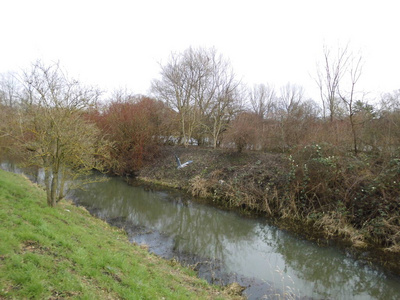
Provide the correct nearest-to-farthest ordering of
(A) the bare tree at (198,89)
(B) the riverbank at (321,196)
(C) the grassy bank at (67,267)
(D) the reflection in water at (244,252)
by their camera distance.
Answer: (C) the grassy bank at (67,267)
(D) the reflection in water at (244,252)
(B) the riverbank at (321,196)
(A) the bare tree at (198,89)

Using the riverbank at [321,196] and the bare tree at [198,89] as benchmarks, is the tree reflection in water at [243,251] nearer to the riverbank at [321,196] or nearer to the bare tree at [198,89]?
the riverbank at [321,196]

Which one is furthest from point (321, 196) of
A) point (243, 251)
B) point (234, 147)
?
point (234, 147)

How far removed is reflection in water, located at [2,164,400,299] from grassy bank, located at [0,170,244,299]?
1.38 metres

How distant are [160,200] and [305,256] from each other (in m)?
8.38

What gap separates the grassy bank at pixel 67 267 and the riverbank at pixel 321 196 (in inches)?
229

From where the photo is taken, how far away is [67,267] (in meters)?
3.90

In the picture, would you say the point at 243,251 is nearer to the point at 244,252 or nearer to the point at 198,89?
the point at 244,252

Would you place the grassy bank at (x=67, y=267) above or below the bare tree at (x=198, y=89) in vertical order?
below

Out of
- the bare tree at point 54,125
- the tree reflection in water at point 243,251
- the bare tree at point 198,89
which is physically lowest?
the tree reflection in water at point 243,251

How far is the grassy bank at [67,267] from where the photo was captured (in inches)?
127

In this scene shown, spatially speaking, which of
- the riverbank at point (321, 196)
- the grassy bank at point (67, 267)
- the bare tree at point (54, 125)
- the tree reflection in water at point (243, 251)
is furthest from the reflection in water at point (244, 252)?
the bare tree at point (54, 125)

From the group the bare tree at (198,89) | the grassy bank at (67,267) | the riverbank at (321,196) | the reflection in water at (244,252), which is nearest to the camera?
the grassy bank at (67,267)

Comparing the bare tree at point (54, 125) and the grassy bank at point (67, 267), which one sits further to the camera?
the bare tree at point (54, 125)

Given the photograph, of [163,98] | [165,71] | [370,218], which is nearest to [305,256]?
[370,218]
